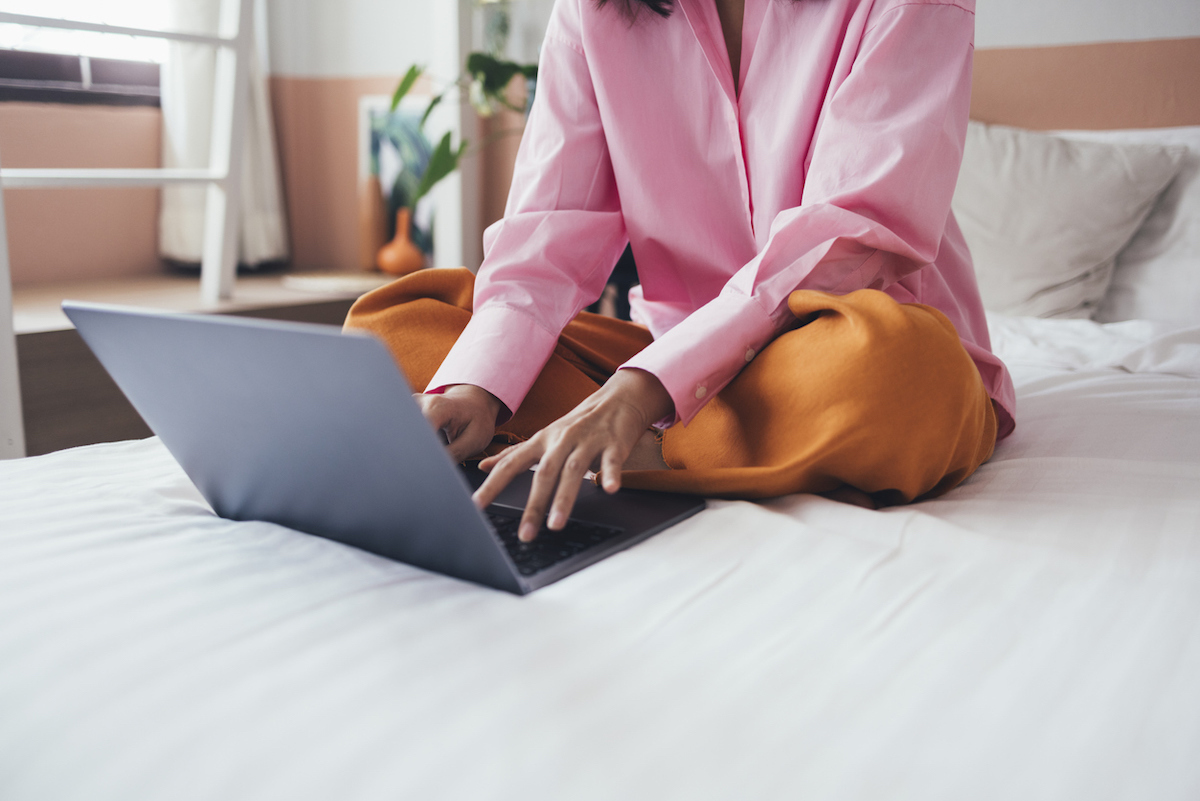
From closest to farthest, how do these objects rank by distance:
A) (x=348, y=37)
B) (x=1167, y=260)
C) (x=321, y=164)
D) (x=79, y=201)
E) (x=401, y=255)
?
(x=1167, y=260) → (x=79, y=201) → (x=401, y=255) → (x=348, y=37) → (x=321, y=164)

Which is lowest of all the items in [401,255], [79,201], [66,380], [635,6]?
Answer: [66,380]

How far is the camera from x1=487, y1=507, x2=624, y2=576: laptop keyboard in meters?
0.63

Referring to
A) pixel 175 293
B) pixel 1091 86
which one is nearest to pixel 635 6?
pixel 1091 86

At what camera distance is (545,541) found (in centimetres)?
67

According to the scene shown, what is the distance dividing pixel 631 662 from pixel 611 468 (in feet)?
0.72

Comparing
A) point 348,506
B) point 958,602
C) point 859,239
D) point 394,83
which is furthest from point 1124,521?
point 394,83

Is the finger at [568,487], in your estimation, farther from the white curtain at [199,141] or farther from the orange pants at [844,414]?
the white curtain at [199,141]

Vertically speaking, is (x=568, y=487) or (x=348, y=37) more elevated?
(x=348, y=37)

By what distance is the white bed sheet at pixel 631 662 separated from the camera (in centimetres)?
41

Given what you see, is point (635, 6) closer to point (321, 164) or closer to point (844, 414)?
point (844, 414)

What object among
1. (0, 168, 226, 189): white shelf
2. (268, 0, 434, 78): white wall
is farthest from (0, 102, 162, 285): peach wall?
(268, 0, 434, 78): white wall

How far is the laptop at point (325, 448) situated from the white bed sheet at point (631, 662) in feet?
0.08

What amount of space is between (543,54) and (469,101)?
1.64 m

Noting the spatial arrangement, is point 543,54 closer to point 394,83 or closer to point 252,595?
point 252,595
